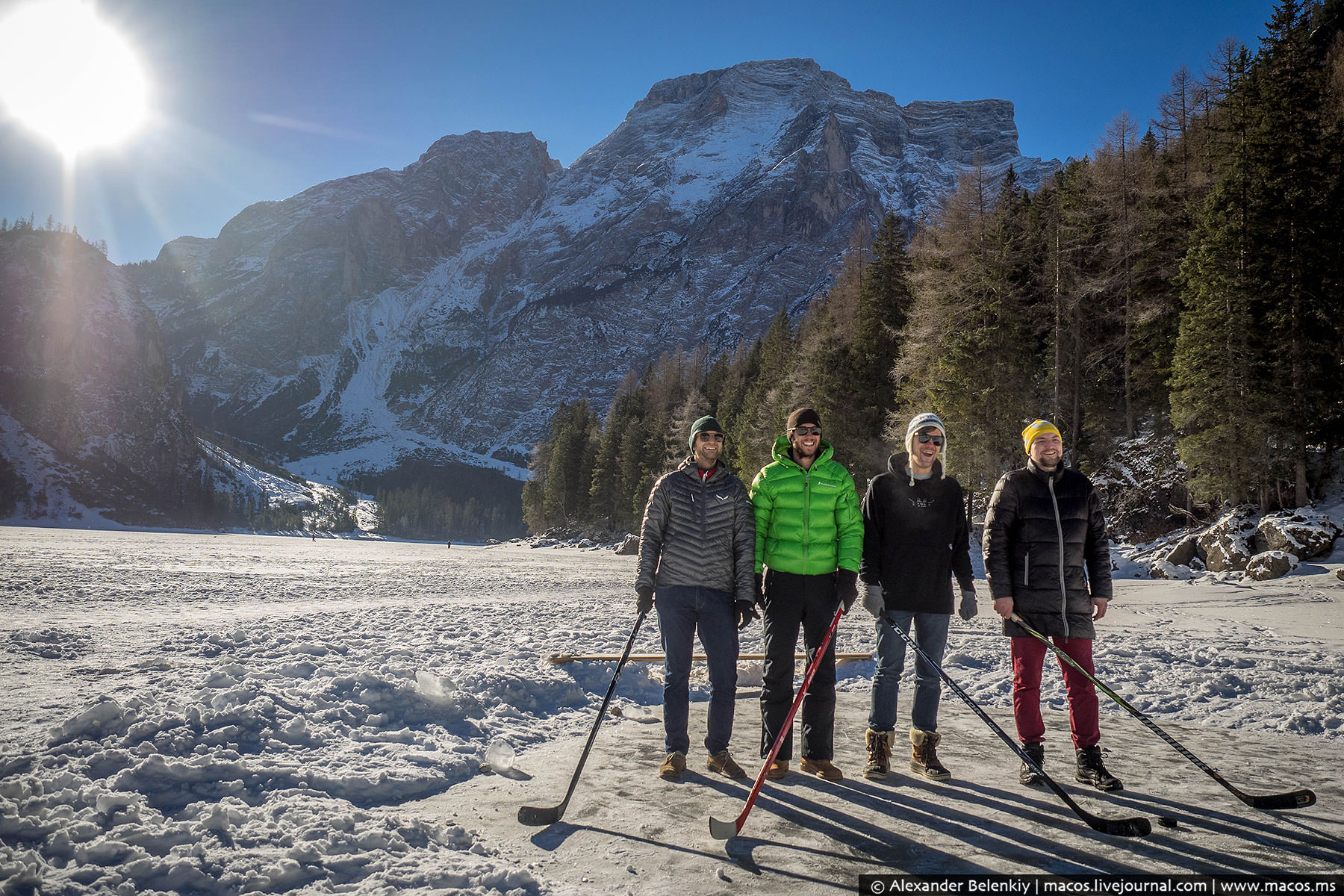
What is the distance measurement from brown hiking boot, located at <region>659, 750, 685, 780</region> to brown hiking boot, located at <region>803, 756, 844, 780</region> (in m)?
0.79

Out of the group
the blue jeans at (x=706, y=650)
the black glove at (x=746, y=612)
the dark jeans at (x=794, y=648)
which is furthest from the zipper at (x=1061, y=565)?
the blue jeans at (x=706, y=650)

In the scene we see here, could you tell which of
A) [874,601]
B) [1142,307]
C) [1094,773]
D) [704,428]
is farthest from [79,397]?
[1094,773]

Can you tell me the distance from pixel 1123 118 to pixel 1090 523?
99.2ft

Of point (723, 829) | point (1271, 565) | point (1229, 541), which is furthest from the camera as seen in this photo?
point (1229, 541)

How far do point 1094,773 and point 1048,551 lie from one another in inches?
52.1

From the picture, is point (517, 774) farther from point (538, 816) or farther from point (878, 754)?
point (878, 754)

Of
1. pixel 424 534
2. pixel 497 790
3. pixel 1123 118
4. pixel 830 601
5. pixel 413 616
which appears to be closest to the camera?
pixel 497 790

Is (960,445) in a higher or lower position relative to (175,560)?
higher

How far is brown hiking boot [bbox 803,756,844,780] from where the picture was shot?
4273 mm

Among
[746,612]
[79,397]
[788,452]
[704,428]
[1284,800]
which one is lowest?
[1284,800]

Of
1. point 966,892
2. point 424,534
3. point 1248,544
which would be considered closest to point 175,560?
point 966,892

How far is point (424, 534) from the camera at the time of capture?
161 metres

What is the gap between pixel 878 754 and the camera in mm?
4344

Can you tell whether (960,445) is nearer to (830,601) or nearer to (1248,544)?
(1248,544)
